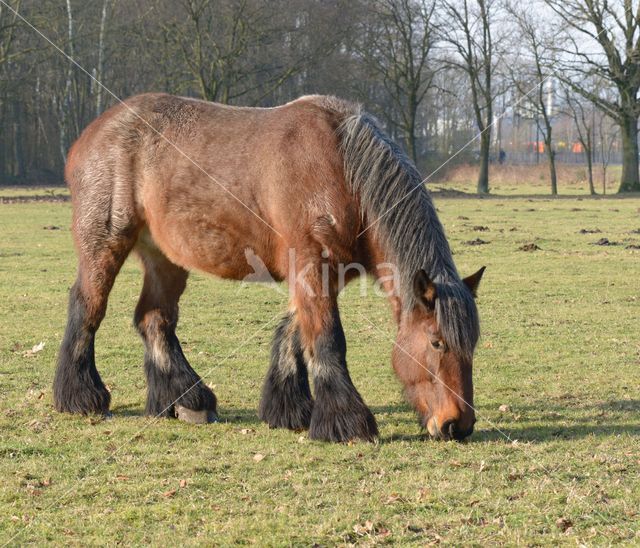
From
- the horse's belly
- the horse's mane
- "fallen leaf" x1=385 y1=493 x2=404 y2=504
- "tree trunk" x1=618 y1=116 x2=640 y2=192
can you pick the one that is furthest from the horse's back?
"tree trunk" x1=618 y1=116 x2=640 y2=192

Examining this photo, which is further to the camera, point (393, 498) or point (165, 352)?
point (165, 352)

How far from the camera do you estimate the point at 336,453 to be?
5.46 meters

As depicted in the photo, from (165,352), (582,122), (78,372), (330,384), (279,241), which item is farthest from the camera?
(582,122)

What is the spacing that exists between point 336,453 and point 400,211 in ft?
5.51

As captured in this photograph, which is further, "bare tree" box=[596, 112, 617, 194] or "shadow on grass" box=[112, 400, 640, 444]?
"bare tree" box=[596, 112, 617, 194]

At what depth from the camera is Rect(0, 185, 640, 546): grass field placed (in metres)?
4.22

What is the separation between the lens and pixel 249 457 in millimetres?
5418

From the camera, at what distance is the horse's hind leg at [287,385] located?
6.16 meters

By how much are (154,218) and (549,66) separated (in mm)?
32503

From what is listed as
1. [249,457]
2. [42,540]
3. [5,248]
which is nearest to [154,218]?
[249,457]

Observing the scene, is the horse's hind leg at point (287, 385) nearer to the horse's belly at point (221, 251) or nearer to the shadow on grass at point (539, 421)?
the shadow on grass at point (539, 421)

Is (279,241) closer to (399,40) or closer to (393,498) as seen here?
(393,498)

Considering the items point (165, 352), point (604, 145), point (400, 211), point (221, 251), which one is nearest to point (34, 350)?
point (165, 352)

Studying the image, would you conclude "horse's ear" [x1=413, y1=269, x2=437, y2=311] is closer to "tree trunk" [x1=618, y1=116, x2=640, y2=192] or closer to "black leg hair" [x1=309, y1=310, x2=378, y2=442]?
"black leg hair" [x1=309, y1=310, x2=378, y2=442]
